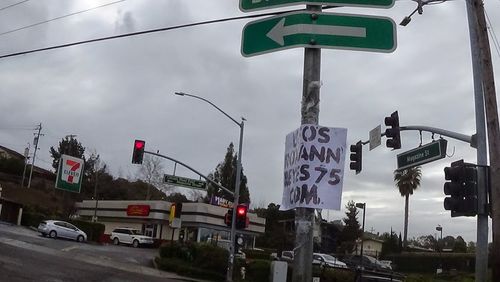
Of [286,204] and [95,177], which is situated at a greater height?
[95,177]

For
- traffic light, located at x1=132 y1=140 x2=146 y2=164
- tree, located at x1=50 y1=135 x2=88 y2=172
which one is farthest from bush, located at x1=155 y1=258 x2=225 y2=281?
tree, located at x1=50 y1=135 x2=88 y2=172

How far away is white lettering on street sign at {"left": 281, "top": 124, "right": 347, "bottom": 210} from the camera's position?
14.0 ft

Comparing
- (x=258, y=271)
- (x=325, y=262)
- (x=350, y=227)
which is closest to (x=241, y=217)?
(x=258, y=271)

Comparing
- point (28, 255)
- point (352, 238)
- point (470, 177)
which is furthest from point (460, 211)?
point (352, 238)

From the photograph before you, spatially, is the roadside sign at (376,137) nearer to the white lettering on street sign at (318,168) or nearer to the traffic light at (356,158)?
the traffic light at (356,158)

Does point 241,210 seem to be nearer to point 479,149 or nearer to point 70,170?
point 479,149

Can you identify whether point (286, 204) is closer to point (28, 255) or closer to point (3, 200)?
point (28, 255)

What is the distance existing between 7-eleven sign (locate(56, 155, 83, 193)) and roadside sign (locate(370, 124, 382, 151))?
2072 inches

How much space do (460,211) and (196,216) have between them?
1968 inches

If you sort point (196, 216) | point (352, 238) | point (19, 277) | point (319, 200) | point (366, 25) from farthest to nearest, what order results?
point (352, 238) < point (196, 216) < point (19, 277) < point (366, 25) < point (319, 200)

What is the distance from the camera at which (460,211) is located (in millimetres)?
13656

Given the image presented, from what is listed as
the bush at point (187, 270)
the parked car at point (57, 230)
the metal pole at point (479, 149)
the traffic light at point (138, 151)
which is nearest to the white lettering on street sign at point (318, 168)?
the metal pole at point (479, 149)

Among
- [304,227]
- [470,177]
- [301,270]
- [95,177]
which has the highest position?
[95,177]

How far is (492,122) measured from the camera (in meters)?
14.5
